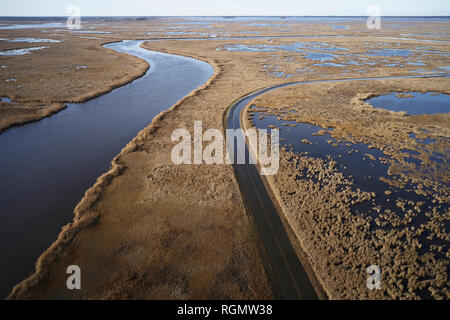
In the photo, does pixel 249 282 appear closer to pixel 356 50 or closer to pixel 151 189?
pixel 151 189

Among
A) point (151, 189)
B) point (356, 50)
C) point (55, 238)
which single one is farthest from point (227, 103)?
point (356, 50)
